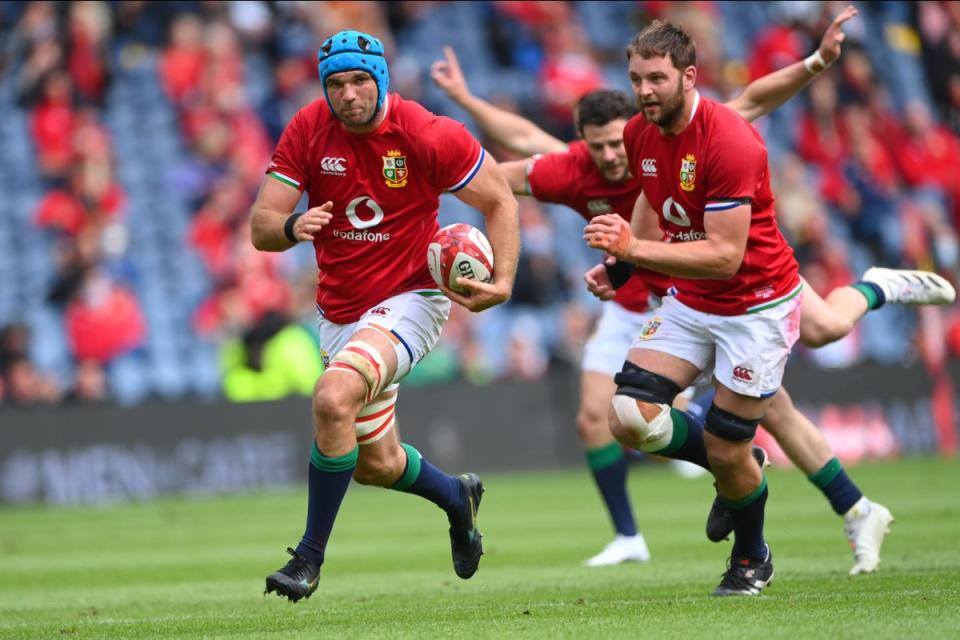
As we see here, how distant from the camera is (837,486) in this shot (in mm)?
8992

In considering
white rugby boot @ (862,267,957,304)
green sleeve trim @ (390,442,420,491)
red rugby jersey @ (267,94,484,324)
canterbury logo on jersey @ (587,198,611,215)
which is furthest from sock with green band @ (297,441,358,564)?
white rugby boot @ (862,267,957,304)

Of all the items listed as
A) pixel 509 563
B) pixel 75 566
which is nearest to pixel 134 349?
pixel 75 566

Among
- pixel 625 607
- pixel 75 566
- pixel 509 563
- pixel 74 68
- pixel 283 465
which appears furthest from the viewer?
pixel 74 68

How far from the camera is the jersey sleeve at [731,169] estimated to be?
7340 millimetres

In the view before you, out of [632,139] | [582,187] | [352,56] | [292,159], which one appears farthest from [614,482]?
[352,56]

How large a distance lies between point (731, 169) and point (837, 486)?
2.46 metres

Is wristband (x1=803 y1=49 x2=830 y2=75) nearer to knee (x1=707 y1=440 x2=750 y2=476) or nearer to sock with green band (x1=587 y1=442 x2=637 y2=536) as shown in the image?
knee (x1=707 y1=440 x2=750 y2=476)

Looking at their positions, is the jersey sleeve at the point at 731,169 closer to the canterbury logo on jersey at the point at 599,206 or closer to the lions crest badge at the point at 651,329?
the lions crest badge at the point at 651,329

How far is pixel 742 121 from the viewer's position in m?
7.57

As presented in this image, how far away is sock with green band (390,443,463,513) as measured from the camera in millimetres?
8211

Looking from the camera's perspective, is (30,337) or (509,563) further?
(30,337)

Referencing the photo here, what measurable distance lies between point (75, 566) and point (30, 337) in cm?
863

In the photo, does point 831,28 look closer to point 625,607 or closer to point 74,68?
point 625,607

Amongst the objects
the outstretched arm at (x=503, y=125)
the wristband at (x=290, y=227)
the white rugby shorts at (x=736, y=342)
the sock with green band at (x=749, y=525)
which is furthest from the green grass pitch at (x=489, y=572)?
the outstretched arm at (x=503, y=125)
